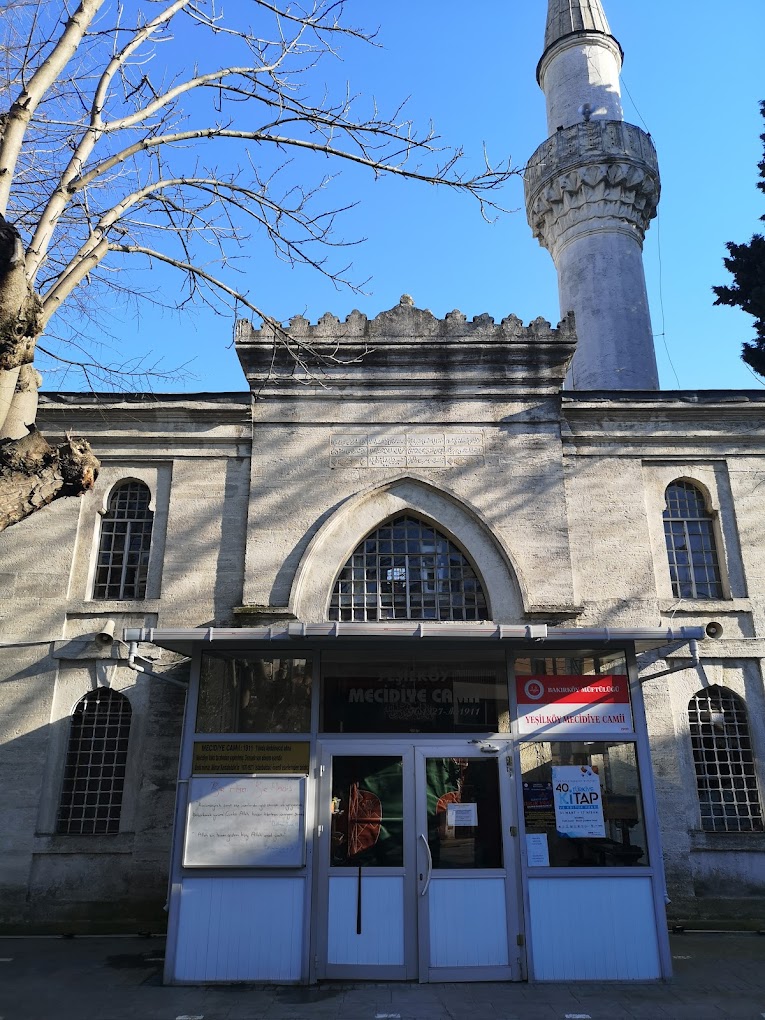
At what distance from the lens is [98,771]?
11.0 m

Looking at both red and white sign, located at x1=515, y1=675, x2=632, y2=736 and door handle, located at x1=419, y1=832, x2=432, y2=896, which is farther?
red and white sign, located at x1=515, y1=675, x2=632, y2=736

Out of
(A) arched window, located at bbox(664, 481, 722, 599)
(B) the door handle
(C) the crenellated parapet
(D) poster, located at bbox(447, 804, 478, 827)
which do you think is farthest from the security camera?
(A) arched window, located at bbox(664, 481, 722, 599)

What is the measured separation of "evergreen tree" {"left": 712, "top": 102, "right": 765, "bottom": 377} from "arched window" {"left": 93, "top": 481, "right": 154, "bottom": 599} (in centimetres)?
1316

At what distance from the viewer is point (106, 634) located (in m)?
11.1

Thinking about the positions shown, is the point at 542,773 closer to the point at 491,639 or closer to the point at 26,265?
the point at 491,639

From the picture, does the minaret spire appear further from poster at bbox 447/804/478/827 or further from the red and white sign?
poster at bbox 447/804/478/827

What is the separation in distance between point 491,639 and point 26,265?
5.69 metres

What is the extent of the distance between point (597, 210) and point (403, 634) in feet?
54.4

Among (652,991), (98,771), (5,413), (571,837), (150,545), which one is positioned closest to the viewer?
(5,413)

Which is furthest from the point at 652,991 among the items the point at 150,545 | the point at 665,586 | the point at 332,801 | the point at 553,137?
the point at 553,137

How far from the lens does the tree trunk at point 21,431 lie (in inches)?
228

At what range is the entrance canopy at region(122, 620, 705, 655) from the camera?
8164mm

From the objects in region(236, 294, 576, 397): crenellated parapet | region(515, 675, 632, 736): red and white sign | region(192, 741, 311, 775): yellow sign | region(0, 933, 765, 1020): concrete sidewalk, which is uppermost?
region(236, 294, 576, 397): crenellated parapet

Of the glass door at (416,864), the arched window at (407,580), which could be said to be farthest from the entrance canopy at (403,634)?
the arched window at (407,580)
